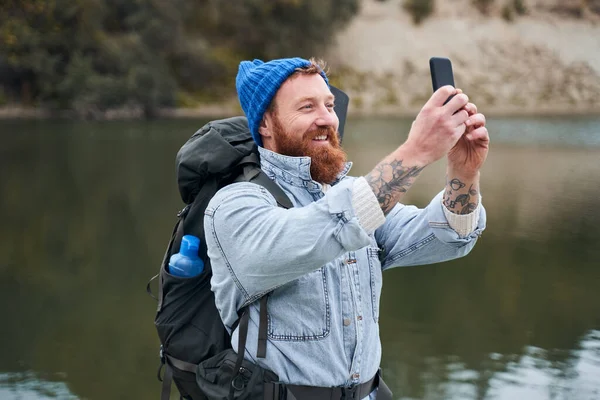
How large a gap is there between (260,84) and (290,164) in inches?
9.0

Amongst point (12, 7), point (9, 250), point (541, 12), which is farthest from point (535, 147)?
point (541, 12)

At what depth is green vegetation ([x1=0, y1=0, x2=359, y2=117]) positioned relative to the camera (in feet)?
107

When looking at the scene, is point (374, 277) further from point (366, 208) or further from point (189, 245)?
point (189, 245)

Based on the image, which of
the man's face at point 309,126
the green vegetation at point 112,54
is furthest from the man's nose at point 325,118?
the green vegetation at point 112,54

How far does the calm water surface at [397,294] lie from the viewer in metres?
5.47

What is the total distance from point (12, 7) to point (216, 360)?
35019 mm

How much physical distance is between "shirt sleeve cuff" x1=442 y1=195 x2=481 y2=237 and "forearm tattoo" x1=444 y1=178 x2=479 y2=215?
10 millimetres

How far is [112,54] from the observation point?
111 ft

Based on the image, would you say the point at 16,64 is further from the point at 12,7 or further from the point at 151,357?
the point at 151,357

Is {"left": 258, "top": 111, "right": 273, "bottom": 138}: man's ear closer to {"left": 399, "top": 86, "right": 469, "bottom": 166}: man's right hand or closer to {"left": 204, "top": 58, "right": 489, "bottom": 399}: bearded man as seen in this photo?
{"left": 204, "top": 58, "right": 489, "bottom": 399}: bearded man

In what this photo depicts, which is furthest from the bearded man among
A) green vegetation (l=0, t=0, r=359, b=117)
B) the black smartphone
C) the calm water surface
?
green vegetation (l=0, t=0, r=359, b=117)

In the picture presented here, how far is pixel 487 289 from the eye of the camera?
7863 mm

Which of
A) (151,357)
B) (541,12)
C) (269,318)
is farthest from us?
(541,12)

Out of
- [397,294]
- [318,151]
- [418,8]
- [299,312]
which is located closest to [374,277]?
[299,312]
